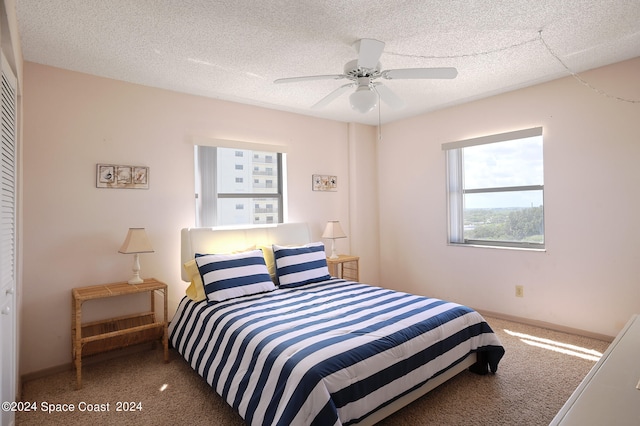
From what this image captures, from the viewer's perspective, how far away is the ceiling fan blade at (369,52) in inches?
82.0

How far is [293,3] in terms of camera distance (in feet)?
6.49

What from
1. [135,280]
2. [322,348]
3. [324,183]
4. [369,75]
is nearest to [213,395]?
[322,348]

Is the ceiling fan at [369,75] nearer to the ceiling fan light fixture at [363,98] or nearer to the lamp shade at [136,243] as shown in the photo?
the ceiling fan light fixture at [363,98]

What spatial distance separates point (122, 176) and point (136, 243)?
66 centimetres

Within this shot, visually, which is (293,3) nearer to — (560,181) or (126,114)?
(126,114)

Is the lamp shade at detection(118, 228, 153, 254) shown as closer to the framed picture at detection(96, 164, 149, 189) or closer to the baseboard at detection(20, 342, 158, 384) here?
the framed picture at detection(96, 164, 149, 189)

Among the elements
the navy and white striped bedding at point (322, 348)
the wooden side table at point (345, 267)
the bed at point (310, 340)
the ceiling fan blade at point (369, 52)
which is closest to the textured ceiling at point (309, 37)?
the ceiling fan blade at point (369, 52)

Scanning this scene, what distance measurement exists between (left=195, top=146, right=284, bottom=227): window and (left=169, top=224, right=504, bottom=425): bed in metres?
0.42

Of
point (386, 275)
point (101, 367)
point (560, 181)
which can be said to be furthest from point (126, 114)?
point (560, 181)

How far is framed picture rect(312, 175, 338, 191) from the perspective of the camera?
4.39 meters

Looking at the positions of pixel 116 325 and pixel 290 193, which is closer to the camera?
pixel 116 325

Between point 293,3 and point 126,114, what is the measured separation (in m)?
1.98

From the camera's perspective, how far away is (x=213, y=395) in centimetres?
233

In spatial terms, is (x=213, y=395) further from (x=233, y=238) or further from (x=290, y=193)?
(x=290, y=193)
